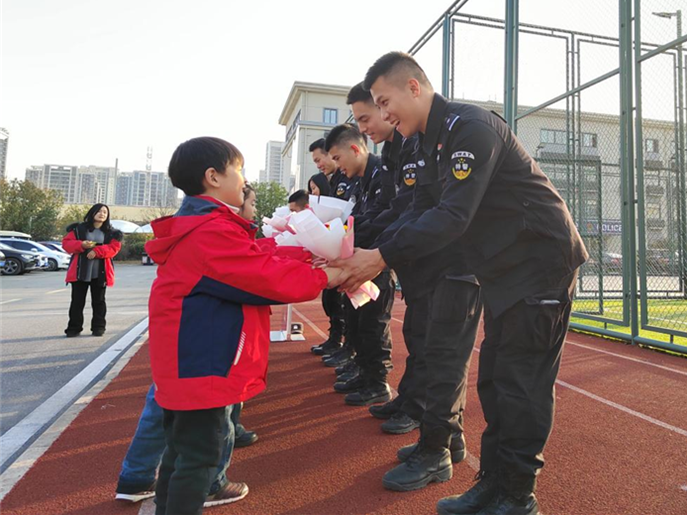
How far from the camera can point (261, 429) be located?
315cm

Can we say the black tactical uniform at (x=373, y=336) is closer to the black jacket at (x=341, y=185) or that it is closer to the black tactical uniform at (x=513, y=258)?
the black jacket at (x=341, y=185)

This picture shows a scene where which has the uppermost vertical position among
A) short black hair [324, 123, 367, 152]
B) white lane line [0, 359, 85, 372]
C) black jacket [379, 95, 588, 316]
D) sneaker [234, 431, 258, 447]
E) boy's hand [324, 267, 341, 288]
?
short black hair [324, 123, 367, 152]

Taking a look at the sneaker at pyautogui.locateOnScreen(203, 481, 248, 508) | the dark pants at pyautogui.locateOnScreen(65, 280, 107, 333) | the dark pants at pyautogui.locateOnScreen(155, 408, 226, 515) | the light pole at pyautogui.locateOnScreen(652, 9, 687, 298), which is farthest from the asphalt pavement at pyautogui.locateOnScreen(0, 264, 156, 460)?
the light pole at pyautogui.locateOnScreen(652, 9, 687, 298)

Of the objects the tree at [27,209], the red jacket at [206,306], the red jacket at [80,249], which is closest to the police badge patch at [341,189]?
the red jacket at [206,306]

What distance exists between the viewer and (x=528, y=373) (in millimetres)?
1911

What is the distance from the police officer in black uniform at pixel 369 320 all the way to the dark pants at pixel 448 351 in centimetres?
124

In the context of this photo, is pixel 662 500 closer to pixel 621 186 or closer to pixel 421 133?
pixel 421 133

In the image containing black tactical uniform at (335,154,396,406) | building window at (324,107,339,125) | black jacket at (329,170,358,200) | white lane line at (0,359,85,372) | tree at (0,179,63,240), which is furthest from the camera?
building window at (324,107,339,125)

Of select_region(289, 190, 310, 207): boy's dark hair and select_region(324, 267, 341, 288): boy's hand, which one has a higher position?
select_region(289, 190, 310, 207): boy's dark hair

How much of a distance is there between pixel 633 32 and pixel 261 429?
6698mm

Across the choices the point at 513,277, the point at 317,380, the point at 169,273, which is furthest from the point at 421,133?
the point at 317,380

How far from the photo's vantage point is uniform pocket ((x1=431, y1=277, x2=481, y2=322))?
2502 mm

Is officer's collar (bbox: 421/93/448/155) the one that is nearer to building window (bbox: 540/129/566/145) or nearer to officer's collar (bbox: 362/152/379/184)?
officer's collar (bbox: 362/152/379/184)

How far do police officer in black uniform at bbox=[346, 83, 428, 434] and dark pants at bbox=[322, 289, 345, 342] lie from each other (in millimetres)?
2228
